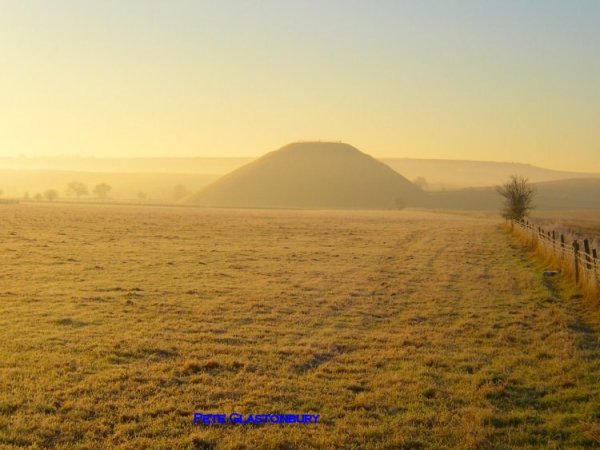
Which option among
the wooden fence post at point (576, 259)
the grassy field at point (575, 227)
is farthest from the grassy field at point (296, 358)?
the grassy field at point (575, 227)

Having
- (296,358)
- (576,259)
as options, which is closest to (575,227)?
(576,259)

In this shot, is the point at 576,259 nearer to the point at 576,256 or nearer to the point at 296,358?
the point at 576,256

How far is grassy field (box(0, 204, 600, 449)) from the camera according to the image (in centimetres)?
810

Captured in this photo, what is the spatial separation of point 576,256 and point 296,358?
1307 centimetres

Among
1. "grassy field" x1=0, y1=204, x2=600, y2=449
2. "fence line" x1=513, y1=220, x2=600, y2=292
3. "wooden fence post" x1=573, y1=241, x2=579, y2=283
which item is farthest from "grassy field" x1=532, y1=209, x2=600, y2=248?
"grassy field" x1=0, y1=204, x2=600, y2=449

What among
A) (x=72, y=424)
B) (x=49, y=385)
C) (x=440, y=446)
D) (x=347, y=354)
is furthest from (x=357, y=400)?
(x=49, y=385)

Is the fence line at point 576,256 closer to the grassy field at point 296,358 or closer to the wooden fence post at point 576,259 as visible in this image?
the wooden fence post at point 576,259

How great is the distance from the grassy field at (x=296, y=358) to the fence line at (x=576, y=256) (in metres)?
0.83

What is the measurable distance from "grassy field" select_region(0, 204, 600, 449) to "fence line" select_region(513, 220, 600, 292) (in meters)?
0.83

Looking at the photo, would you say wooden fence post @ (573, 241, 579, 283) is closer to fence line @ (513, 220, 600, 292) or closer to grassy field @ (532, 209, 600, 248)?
fence line @ (513, 220, 600, 292)

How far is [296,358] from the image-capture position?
11.7 meters

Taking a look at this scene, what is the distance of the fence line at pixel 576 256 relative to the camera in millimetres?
16922

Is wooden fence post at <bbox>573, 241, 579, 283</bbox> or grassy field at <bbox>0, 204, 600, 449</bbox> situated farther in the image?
wooden fence post at <bbox>573, 241, 579, 283</bbox>

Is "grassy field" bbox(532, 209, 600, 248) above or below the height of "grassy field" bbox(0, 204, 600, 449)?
above
